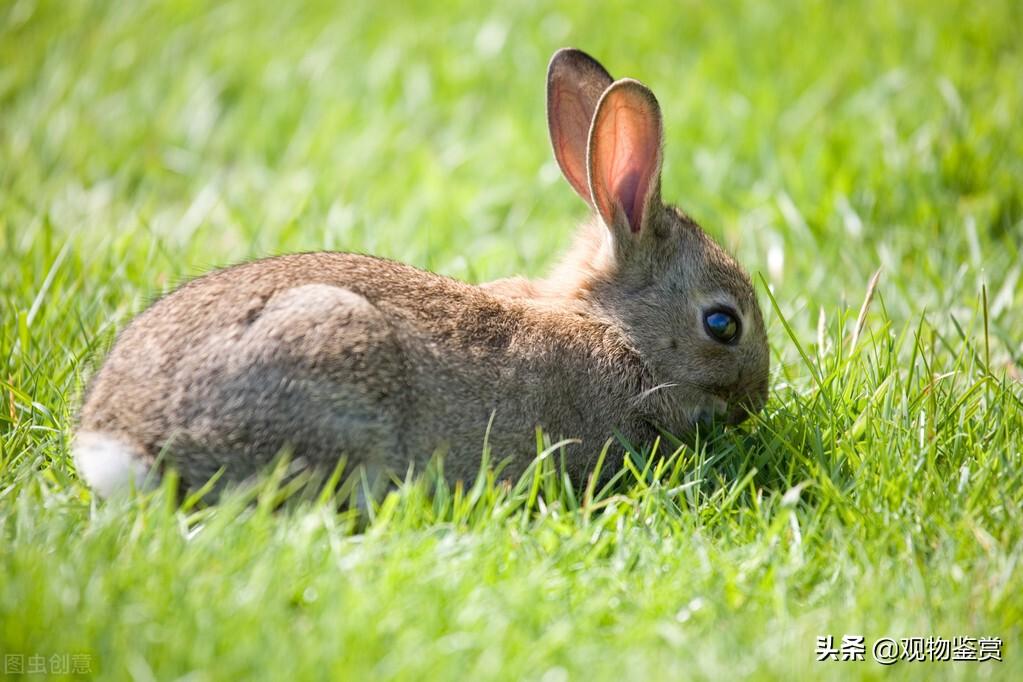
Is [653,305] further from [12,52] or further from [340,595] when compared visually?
[12,52]

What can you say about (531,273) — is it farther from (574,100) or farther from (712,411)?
(712,411)

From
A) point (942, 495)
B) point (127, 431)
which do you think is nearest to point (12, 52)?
point (127, 431)

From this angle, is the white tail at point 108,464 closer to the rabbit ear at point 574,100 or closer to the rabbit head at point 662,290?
the rabbit head at point 662,290

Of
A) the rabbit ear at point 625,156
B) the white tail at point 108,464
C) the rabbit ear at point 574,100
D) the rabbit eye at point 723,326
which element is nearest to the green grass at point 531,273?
the white tail at point 108,464

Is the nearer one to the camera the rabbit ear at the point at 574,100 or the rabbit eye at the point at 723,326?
the rabbit eye at the point at 723,326

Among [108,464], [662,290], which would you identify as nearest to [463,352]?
[662,290]

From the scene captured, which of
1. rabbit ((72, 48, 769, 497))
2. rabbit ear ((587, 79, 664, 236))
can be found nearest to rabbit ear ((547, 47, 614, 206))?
rabbit ((72, 48, 769, 497))
